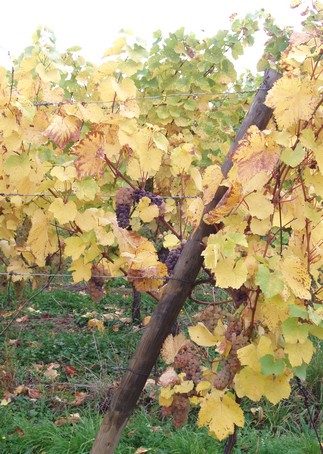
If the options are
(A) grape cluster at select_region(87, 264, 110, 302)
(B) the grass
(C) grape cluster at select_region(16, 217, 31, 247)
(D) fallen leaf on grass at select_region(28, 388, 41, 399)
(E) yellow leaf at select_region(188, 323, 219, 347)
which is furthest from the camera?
(D) fallen leaf on grass at select_region(28, 388, 41, 399)

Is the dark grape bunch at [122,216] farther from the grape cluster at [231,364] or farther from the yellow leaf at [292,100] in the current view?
the yellow leaf at [292,100]

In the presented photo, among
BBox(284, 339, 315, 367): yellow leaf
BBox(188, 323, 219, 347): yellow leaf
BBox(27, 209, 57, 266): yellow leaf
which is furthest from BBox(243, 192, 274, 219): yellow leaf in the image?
BBox(27, 209, 57, 266): yellow leaf

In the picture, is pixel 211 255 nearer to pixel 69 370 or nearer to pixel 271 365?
pixel 271 365

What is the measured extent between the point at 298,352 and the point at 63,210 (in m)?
0.81

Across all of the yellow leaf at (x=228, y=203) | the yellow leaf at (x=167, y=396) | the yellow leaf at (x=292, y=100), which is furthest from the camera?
the yellow leaf at (x=167, y=396)

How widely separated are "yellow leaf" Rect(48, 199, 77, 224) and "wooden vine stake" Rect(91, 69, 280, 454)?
1.19 feet

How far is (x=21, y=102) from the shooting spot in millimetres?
1720

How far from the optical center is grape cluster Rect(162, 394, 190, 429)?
1.83 m

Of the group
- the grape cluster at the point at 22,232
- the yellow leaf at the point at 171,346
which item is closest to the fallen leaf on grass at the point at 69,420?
the grape cluster at the point at 22,232

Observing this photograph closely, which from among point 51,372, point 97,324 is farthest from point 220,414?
point 97,324

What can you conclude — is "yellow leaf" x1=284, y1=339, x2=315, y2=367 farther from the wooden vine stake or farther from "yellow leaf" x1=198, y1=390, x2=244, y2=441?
the wooden vine stake

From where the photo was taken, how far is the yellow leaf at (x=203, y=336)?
1720mm

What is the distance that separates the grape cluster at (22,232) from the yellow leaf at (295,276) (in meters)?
2.04

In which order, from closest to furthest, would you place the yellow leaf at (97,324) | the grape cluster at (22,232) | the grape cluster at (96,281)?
1. the grape cluster at (96,281)
2. the grape cluster at (22,232)
3. the yellow leaf at (97,324)
